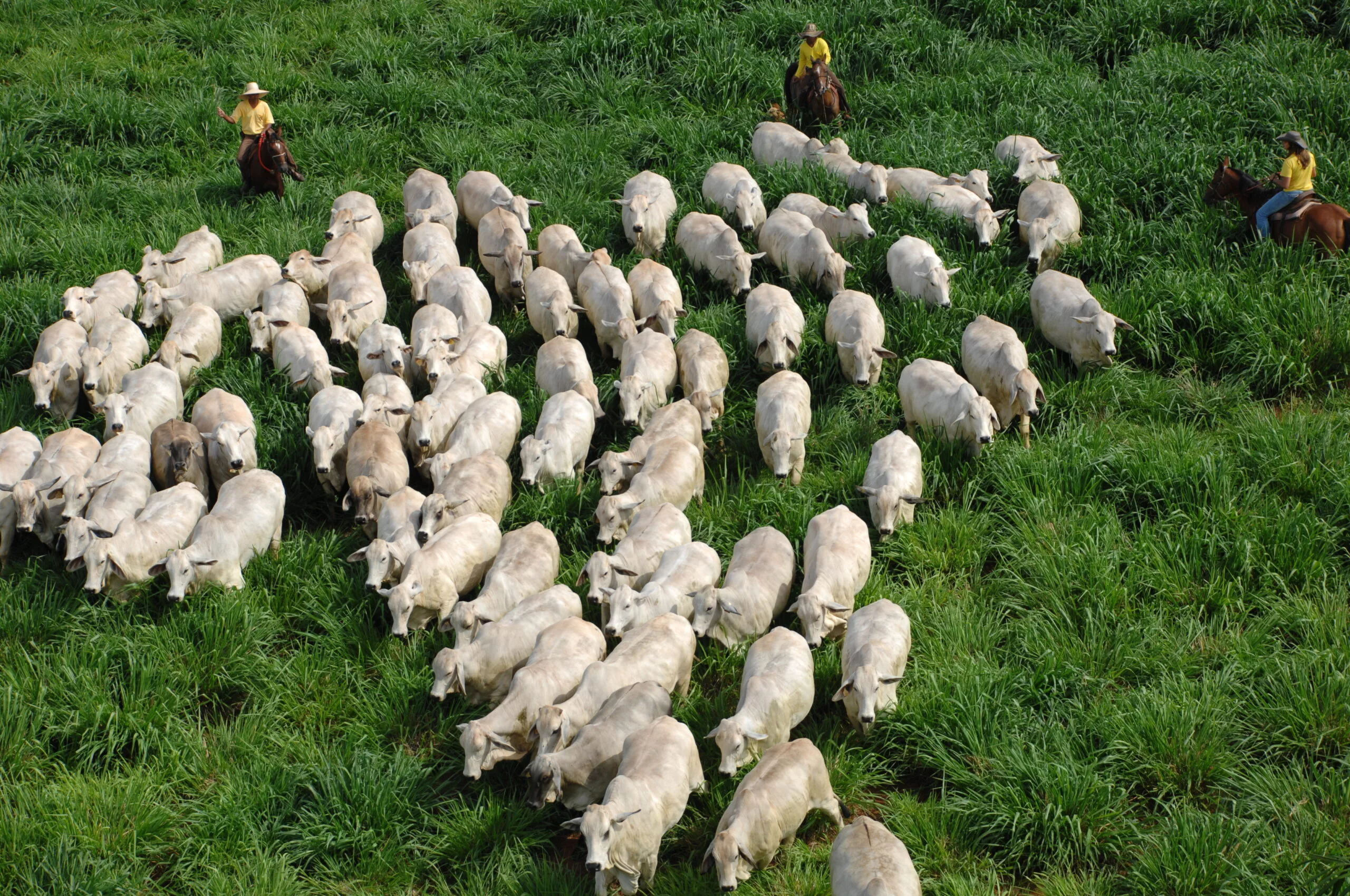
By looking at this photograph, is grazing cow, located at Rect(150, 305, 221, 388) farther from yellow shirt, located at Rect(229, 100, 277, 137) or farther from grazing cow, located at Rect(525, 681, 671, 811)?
grazing cow, located at Rect(525, 681, 671, 811)

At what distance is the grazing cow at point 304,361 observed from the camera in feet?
33.0

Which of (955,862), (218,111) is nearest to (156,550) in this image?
(955,862)

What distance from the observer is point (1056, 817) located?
19.9 ft

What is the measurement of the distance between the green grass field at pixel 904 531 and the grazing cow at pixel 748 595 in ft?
0.82

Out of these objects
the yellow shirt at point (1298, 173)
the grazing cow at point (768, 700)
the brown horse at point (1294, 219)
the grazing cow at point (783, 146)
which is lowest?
the grazing cow at point (768, 700)

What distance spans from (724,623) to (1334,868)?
3.49m

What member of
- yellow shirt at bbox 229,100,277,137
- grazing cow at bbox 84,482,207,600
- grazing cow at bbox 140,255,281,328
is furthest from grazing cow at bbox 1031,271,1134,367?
yellow shirt at bbox 229,100,277,137

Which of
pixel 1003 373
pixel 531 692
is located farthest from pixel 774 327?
pixel 531 692

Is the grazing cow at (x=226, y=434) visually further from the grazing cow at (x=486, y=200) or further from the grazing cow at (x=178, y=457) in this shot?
the grazing cow at (x=486, y=200)

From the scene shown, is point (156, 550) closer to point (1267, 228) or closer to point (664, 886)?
point (664, 886)

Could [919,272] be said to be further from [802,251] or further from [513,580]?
[513,580]

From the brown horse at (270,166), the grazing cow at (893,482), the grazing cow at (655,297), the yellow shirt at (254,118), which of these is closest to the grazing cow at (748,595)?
the grazing cow at (893,482)

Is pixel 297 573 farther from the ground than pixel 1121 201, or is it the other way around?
pixel 1121 201

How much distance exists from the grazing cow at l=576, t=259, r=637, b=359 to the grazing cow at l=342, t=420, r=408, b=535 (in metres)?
2.24
